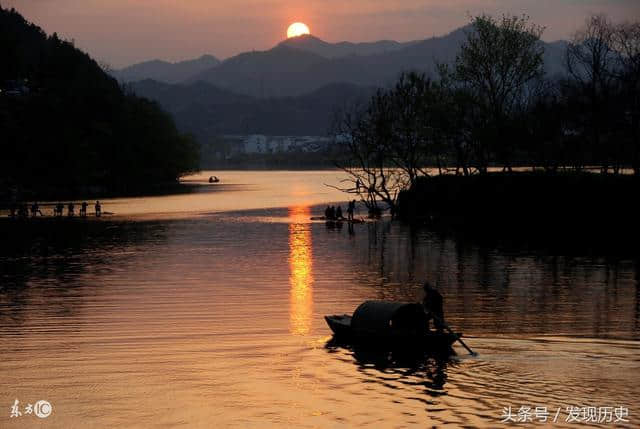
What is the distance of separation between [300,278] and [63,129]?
123 m

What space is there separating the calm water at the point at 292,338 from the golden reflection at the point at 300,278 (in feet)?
0.80

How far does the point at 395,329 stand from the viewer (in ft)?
105

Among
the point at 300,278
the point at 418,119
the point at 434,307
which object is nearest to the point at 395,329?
the point at 434,307

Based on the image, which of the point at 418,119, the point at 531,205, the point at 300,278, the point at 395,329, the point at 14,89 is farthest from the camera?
the point at 14,89

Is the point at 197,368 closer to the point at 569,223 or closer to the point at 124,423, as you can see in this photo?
the point at 124,423

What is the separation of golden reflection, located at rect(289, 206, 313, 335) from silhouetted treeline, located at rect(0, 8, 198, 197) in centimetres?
7816

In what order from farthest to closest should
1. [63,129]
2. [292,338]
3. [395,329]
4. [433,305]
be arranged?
[63,129], [292,338], [433,305], [395,329]

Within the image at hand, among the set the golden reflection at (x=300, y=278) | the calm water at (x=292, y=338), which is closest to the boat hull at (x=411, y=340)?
the calm water at (x=292, y=338)

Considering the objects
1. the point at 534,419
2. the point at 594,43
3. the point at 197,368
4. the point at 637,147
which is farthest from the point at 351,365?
the point at 594,43

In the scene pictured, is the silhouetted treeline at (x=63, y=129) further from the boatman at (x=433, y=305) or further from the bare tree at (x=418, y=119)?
the boatman at (x=433, y=305)

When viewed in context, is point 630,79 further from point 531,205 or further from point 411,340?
point 411,340

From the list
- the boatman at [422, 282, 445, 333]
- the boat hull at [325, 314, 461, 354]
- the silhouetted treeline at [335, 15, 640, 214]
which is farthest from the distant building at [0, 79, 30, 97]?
the boatman at [422, 282, 445, 333]

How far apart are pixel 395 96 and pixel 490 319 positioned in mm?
75821

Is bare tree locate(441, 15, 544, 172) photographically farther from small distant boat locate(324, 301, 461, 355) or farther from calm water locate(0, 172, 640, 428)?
small distant boat locate(324, 301, 461, 355)
